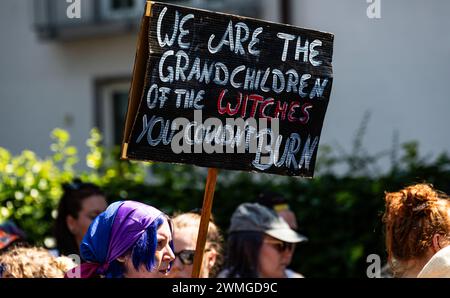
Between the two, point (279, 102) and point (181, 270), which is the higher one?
point (279, 102)

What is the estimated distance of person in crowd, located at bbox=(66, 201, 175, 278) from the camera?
374 cm

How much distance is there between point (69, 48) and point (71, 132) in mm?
994

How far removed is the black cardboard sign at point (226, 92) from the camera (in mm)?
3822

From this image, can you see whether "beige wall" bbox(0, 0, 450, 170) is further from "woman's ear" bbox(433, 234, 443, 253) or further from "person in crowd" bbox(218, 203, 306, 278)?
"woman's ear" bbox(433, 234, 443, 253)

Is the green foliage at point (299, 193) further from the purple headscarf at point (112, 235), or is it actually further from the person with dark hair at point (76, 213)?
the purple headscarf at point (112, 235)

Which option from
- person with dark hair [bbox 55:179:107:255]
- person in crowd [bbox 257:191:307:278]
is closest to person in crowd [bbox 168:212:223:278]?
person in crowd [bbox 257:191:307:278]

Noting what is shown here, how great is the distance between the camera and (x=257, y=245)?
556cm

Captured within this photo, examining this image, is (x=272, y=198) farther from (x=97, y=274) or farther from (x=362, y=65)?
(x=362, y=65)

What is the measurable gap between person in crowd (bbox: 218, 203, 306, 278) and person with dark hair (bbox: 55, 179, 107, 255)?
902mm

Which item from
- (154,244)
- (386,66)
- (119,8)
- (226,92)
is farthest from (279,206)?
(119,8)

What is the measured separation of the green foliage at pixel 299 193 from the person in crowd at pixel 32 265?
273cm
